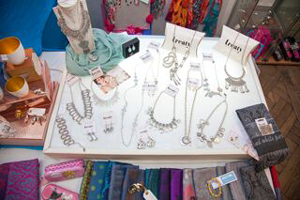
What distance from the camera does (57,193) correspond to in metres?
1.08

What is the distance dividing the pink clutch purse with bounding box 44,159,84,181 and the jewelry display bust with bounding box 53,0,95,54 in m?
0.73

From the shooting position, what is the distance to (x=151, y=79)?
142 centimetres

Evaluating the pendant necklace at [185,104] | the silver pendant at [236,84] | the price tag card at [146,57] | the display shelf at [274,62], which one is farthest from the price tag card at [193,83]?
the display shelf at [274,62]

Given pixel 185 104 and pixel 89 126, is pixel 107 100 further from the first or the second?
pixel 185 104

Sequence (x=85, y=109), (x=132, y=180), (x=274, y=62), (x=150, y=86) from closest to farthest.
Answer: (x=132, y=180), (x=85, y=109), (x=150, y=86), (x=274, y=62)

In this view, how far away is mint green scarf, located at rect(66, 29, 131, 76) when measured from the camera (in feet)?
4.53

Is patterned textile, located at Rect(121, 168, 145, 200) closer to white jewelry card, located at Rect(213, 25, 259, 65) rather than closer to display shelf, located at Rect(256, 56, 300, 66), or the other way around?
white jewelry card, located at Rect(213, 25, 259, 65)

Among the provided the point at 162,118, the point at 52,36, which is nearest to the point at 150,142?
the point at 162,118

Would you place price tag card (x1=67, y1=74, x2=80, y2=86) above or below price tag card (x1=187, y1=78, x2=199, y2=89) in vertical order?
below

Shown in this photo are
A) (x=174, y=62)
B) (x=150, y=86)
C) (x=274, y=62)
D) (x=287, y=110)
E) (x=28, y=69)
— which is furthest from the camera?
(x=274, y=62)

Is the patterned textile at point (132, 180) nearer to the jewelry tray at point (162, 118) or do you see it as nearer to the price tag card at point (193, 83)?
the jewelry tray at point (162, 118)

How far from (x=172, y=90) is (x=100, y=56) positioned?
544 mm

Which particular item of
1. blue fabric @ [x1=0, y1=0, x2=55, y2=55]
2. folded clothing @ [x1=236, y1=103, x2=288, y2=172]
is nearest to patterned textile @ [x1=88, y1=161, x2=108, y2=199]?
folded clothing @ [x1=236, y1=103, x2=288, y2=172]

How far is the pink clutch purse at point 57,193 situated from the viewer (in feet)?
3.50
